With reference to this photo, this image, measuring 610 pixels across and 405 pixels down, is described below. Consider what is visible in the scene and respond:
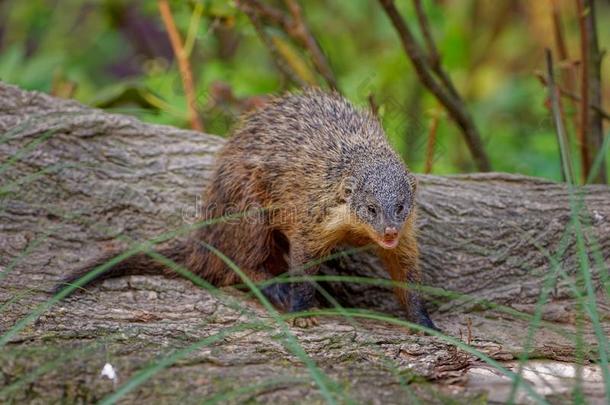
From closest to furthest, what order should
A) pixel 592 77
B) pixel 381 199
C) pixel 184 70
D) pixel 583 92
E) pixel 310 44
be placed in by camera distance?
pixel 381 199
pixel 583 92
pixel 592 77
pixel 310 44
pixel 184 70

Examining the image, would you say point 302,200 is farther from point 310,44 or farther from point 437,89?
point 310,44

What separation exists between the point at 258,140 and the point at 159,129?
33.2 inches

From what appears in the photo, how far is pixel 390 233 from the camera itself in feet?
13.6

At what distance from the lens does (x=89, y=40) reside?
9641mm

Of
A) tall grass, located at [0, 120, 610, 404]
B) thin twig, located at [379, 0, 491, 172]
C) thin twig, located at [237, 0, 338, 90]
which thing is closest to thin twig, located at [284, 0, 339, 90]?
thin twig, located at [237, 0, 338, 90]

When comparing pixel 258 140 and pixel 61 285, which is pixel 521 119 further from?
pixel 61 285

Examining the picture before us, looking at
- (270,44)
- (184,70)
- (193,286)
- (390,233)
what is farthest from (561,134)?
(184,70)

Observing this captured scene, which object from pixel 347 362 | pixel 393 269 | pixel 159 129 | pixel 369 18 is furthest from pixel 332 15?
pixel 347 362

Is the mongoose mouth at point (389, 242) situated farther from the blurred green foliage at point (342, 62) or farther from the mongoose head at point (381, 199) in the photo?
the blurred green foliage at point (342, 62)

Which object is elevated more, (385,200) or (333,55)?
(333,55)

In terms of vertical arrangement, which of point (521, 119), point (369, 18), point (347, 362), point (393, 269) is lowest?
point (347, 362)

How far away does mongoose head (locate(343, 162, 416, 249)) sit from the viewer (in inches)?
166

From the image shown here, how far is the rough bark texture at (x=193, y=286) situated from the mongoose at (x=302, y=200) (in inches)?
10.7

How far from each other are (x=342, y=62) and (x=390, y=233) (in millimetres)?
5271
